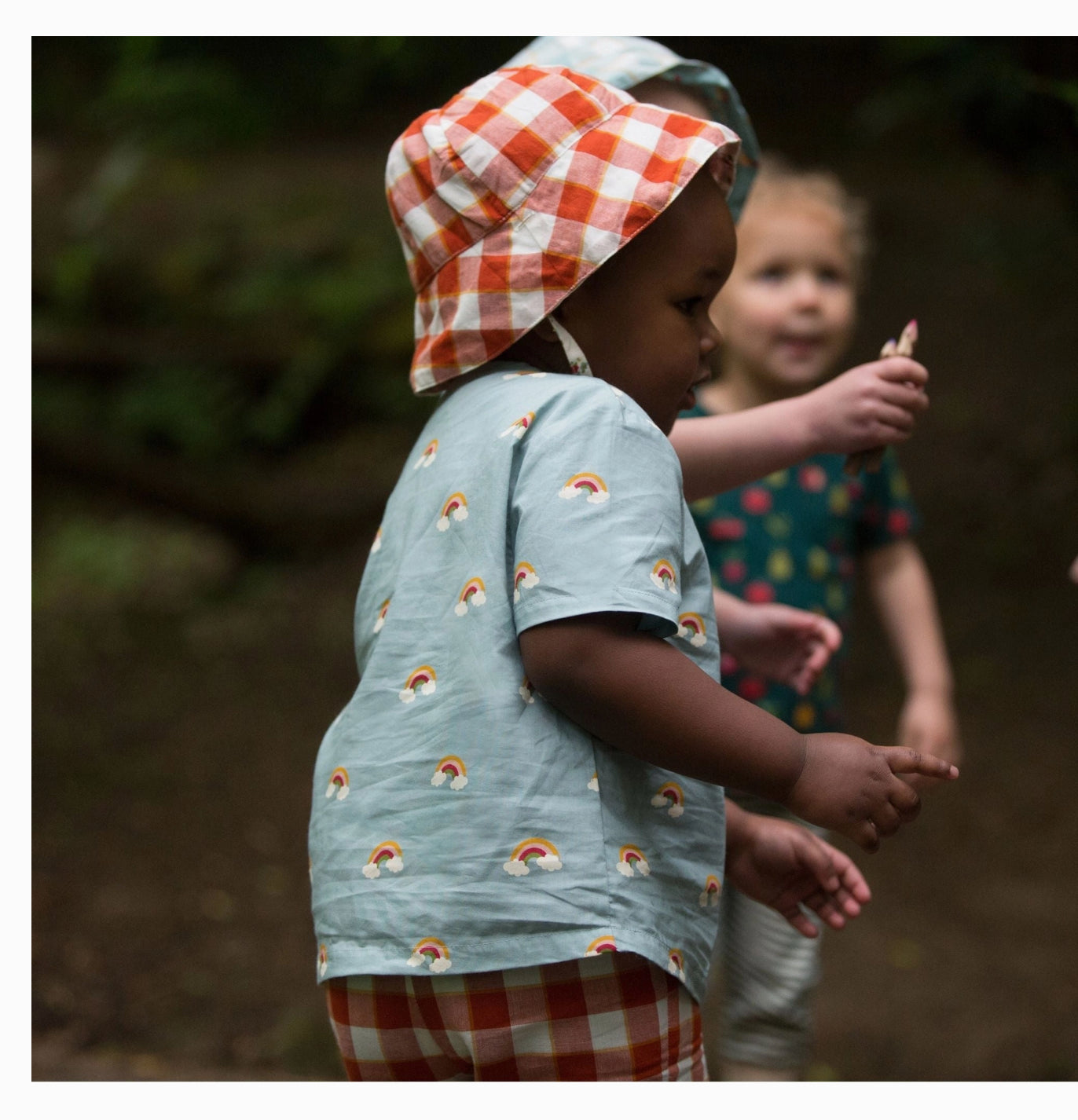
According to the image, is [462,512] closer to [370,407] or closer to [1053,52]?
[1053,52]

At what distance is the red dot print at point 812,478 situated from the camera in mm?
2256

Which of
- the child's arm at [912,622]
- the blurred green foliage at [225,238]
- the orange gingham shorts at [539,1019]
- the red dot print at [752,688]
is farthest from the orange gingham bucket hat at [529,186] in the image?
the blurred green foliage at [225,238]

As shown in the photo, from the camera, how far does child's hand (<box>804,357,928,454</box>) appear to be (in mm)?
1535

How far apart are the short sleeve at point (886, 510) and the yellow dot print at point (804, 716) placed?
382 mm

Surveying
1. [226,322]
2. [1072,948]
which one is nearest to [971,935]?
[1072,948]

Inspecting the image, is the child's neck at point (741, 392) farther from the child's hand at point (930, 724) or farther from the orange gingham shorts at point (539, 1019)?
the orange gingham shorts at point (539, 1019)

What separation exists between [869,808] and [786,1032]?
3.65 feet

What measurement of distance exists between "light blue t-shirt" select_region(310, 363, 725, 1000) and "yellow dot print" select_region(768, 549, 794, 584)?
0.87 m

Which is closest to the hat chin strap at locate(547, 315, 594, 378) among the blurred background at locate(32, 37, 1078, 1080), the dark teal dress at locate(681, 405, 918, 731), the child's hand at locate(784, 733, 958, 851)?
the child's hand at locate(784, 733, 958, 851)

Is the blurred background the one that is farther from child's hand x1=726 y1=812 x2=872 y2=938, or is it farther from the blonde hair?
child's hand x1=726 y1=812 x2=872 y2=938

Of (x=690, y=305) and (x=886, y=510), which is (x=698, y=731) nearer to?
(x=690, y=305)

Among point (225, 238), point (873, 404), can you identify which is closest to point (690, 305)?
point (873, 404)

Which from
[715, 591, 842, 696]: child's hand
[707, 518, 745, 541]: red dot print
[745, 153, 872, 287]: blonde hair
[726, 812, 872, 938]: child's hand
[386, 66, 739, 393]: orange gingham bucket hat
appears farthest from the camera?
[745, 153, 872, 287]: blonde hair

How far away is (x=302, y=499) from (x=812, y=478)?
4.37m
